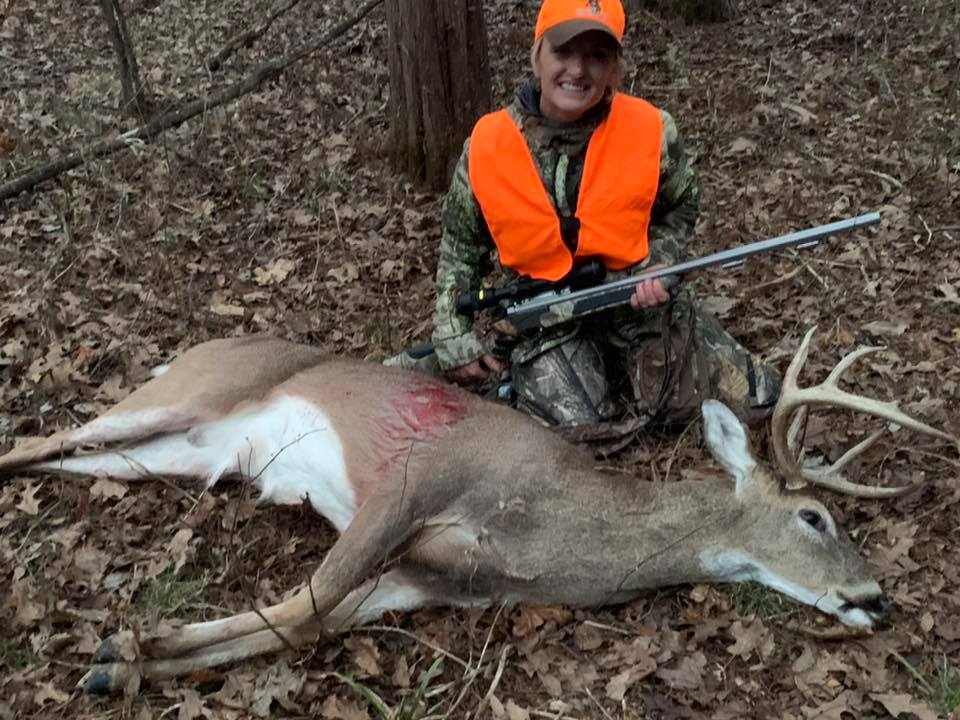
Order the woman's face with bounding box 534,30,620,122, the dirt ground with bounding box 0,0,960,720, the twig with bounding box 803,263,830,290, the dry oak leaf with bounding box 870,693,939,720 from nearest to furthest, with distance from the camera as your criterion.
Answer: the dry oak leaf with bounding box 870,693,939,720
the dirt ground with bounding box 0,0,960,720
the woman's face with bounding box 534,30,620,122
the twig with bounding box 803,263,830,290

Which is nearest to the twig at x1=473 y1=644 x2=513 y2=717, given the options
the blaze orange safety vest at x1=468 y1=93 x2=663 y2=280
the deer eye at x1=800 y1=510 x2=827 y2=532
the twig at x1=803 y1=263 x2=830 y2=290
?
the deer eye at x1=800 y1=510 x2=827 y2=532

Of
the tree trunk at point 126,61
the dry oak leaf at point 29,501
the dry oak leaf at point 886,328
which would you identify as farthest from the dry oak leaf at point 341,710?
the tree trunk at point 126,61

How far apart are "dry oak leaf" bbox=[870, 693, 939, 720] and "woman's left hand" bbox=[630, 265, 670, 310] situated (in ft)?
6.50

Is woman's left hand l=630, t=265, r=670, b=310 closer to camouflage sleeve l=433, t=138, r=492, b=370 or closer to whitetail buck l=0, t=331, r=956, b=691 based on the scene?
whitetail buck l=0, t=331, r=956, b=691

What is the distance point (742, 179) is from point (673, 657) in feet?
14.3

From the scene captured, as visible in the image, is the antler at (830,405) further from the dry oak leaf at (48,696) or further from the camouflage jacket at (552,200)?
the dry oak leaf at (48,696)

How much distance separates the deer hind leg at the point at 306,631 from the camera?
3445 millimetres

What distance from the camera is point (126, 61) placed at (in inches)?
304

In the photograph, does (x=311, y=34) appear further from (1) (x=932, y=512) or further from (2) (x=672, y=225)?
(1) (x=932, y=512)

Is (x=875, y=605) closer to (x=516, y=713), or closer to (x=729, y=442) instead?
(x=729, y=442)

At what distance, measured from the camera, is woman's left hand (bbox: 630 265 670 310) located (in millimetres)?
4516

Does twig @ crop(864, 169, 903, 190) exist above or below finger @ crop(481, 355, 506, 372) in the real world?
above

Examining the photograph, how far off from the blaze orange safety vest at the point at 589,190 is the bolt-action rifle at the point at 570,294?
91mm

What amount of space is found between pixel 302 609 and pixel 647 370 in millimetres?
2242
